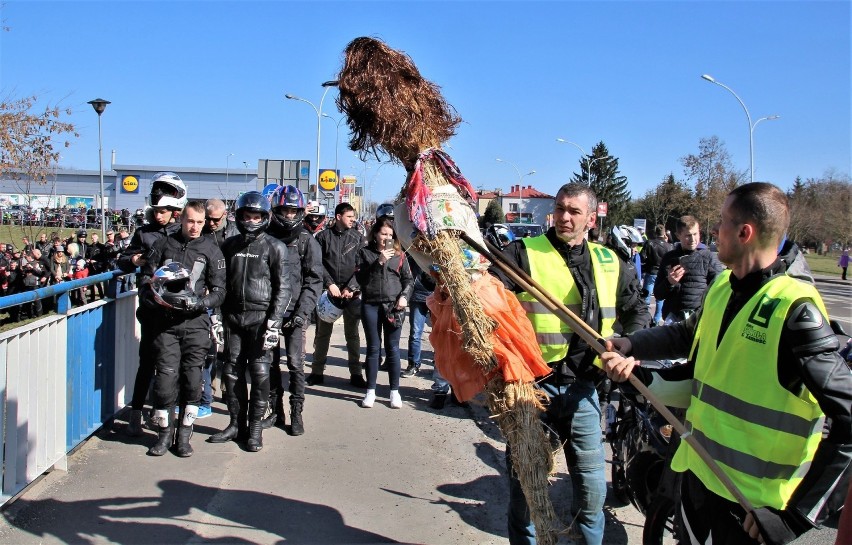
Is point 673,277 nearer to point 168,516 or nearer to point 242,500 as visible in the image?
point 242,500

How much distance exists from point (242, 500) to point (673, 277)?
17.3 ft

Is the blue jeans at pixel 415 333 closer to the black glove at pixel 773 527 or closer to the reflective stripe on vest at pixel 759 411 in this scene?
the reflective stripe on vest at pixel 759 411

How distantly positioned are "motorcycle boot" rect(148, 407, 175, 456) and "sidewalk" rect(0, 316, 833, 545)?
0.24 ft

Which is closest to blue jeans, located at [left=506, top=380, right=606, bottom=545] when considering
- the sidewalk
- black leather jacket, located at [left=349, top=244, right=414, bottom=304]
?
the sidewalk

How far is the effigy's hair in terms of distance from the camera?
3.24m

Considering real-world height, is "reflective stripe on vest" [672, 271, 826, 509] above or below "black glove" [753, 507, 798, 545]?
above

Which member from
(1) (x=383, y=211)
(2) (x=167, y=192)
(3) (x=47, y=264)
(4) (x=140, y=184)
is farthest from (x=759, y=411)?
(4) (x=140, y=184)

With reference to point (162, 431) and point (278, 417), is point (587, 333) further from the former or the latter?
point (278, 417)

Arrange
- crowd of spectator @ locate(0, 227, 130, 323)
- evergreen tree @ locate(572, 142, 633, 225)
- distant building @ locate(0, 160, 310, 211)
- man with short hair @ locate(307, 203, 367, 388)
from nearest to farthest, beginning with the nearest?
man with short hair @ locate(307, 203, 367, 388) → crowd of spectator @ locate(0, 227, 130, 323) → distant building @ locate(0, 160, 310, 211) → evergreen tree @ locate(572, 142, 633, 225)

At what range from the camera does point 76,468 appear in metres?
5.01

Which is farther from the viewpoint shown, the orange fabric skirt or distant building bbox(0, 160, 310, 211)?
distant building bbox(0, 160, 310, 211)

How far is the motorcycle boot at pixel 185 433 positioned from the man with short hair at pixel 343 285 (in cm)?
261

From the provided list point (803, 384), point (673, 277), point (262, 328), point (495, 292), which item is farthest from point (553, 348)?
point (673, 277)

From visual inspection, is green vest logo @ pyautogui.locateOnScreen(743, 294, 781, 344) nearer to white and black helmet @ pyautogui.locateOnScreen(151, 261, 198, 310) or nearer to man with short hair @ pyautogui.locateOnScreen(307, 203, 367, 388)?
white and black helmet @ pyautogui.locateOnScreen(151, 261, 198, 310)
